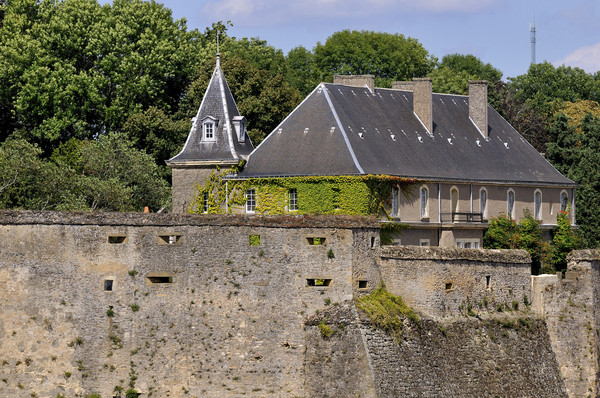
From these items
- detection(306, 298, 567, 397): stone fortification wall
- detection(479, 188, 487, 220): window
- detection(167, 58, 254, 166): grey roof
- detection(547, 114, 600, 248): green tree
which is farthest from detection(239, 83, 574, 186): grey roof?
detection(306, 298, 567, 397): stone fortification wall

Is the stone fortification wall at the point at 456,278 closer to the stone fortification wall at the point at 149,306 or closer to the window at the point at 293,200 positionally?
the stone fortification wall at the point at 149,306

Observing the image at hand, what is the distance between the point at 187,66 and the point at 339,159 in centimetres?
2310

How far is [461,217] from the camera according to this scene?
5750 cm

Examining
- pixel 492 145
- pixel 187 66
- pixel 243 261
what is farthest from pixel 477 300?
pixel 187 66

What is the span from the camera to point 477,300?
1811 inches

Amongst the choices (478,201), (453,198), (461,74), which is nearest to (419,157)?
(453,198)

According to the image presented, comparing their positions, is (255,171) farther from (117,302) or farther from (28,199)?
(117,302)

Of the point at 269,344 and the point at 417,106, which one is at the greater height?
the point at 417,106

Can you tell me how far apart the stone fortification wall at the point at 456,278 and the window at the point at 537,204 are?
13.4m

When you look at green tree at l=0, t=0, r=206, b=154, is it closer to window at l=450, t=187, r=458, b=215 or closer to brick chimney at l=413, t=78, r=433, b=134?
brick chimney at l=413, t=78, r=433, b=134

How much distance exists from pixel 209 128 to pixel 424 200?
9.47 metres

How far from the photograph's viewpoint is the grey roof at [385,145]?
176ft

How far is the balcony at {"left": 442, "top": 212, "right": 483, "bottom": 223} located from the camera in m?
56.7

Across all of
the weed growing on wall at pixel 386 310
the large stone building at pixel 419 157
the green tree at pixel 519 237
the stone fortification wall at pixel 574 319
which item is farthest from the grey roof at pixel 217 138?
the weed growing on wall at pixel 386 310
